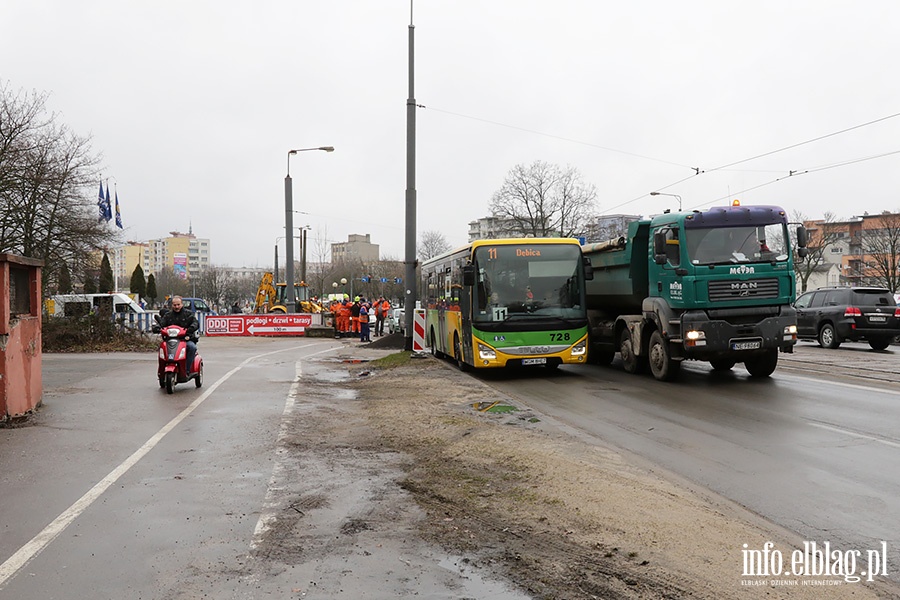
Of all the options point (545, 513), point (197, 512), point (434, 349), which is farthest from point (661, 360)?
point (197, 512)

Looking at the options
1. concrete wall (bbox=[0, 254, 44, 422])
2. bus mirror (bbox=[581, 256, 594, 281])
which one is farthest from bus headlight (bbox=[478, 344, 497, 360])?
concrete wall (bbox=[0, 254, 44, 422])

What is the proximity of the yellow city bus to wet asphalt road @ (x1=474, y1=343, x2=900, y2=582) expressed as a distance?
663mm

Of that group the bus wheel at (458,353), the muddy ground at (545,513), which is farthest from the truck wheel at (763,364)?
the muddy ground at (545,513)

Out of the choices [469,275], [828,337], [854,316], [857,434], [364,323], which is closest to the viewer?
[857,434]

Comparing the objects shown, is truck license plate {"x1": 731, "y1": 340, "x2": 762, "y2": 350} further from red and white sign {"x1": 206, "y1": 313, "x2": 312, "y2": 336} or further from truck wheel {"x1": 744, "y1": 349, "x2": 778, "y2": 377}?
red and white sign {"x1": 206, "y1": 313, "x2": 312, "y2": 336}

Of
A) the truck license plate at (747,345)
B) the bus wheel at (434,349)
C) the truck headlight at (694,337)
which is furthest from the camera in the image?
the bus wheel at (434,349)

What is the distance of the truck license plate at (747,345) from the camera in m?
13.2

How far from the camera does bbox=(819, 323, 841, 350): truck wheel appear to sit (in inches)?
893

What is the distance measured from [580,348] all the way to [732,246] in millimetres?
3671

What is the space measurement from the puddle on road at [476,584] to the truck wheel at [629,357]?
11.6 m

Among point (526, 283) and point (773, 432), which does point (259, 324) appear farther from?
point (773, 432)

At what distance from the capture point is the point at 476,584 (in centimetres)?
420

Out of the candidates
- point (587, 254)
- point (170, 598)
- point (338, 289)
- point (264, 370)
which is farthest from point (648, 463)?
point (338, 289)

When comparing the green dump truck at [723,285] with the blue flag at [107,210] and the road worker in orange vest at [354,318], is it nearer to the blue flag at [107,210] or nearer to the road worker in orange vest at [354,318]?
the road worker in orange vest at [354,318]
